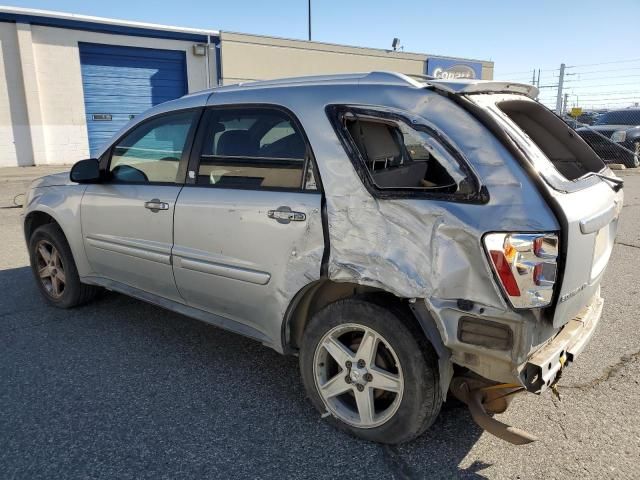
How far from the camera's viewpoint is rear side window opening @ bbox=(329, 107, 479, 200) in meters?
2.31

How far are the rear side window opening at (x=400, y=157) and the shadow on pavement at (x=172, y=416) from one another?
1.34 m

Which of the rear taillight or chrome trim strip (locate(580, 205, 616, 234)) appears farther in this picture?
chrome trim strip (locate(580, 205, 616, 234))

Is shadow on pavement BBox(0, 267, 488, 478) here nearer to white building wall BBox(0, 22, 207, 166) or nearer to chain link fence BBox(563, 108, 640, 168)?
white building wall BBox(0, 22, 207, 166)

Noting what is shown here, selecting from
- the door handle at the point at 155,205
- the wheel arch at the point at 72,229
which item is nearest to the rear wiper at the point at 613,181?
the door handle at the point at 155,205

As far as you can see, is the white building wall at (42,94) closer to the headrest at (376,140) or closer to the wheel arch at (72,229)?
the wheel arch at (72,229)

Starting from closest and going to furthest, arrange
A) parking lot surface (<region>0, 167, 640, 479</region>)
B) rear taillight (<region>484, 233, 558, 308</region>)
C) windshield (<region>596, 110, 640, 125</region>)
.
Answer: rear taillight (<region>484, 233, 558, 308</region>)
parking lot surface (<region>0, 167, 640, 479</region>)
windshield (<region>596, 110, 640, 125</region>)

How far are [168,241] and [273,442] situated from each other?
152cm

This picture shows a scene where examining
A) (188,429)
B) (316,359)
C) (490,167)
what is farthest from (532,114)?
(188,429)

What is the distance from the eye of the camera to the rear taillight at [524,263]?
83.6 inches

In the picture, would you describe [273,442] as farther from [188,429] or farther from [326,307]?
[326,307]

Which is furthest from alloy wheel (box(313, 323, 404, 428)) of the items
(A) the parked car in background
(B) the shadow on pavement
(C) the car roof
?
(A) the parked car in background

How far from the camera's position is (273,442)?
8.86ft

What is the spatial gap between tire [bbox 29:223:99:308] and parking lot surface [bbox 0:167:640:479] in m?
0.35

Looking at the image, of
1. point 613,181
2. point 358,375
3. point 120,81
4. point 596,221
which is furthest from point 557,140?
point 120,81
